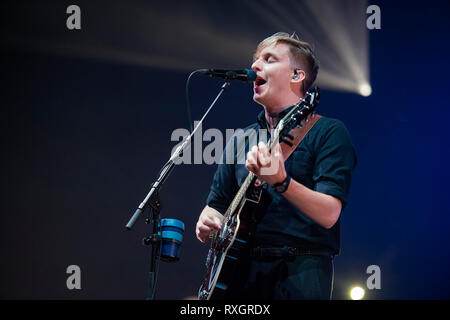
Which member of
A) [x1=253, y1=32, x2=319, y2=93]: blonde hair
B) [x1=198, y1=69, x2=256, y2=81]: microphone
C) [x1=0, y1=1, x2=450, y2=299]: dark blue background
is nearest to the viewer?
[x1=198, y1=69, x2=256, y2=81]: microphone

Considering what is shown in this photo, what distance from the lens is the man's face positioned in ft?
7.92

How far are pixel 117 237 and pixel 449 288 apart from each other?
323 cm

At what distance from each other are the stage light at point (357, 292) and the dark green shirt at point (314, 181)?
7.18 feet

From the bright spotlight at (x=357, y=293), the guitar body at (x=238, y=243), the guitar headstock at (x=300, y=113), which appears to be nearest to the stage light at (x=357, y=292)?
the bright spotlight at (x=357, y=293)

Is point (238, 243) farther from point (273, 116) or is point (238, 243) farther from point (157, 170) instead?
point (157, 170)

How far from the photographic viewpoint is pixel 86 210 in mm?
4203

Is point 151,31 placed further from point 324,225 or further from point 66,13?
point 324,225

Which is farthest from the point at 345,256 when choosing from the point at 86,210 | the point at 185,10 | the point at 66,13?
the point at 66,13

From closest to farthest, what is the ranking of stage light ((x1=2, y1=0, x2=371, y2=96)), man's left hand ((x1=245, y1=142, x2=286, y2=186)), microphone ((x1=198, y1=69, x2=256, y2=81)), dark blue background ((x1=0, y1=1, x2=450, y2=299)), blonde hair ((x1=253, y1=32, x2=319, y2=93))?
man's left hand ((x1=245, y1=142, x2=286, y2=186)) < microphone ((x1=198, y1=69, x2=256, y2=81)) < blonde hair ((x1=253, y1=32, x2=319, y2=93)) < dark blue background ((x1=0, y1=1, x2=450, y2=299)) < stage light ((x1=2, y1=0, x2=371, y2=96))

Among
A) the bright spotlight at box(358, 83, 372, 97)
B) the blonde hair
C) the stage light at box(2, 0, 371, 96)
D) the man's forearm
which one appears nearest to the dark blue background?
the bright spotlight at box(358, 83, 372, 97)

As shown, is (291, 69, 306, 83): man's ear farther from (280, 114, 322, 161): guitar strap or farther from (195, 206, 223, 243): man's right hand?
(195, 206, 223, 243): man's right hand

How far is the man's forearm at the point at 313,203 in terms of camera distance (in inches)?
71.7

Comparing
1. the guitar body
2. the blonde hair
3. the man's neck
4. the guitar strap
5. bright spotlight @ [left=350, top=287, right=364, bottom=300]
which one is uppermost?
the blonde hair

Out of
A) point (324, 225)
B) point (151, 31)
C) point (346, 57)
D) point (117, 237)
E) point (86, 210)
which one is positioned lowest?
point (324, 225)
